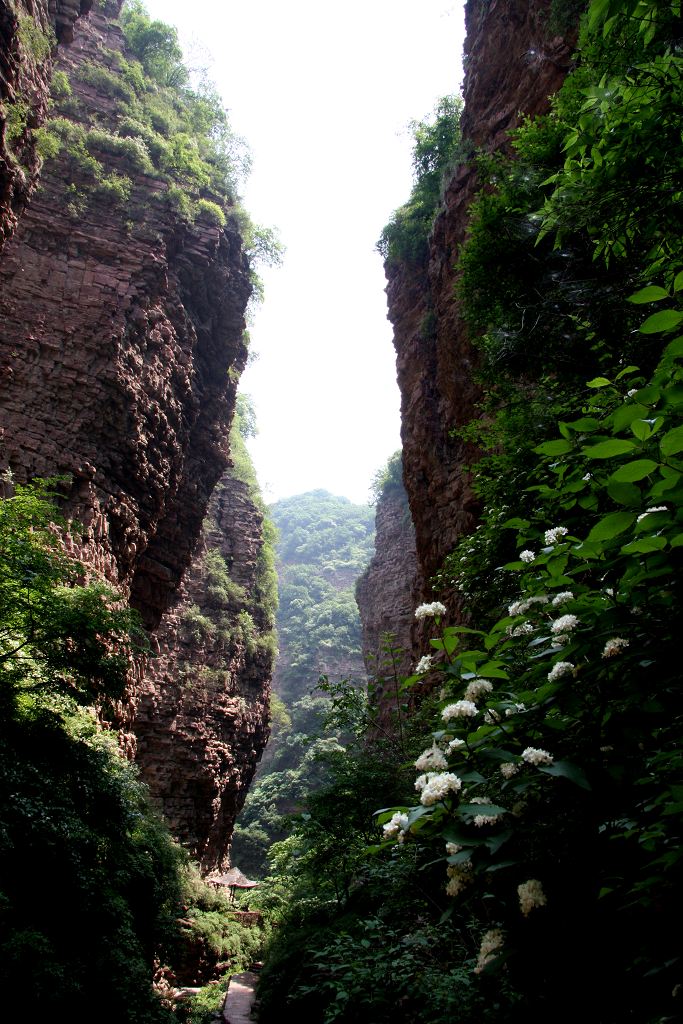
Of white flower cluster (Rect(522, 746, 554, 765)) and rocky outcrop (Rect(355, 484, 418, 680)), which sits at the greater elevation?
rocky outcrop (Rect(355, 484, 418, 680))

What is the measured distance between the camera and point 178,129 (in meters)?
18.1

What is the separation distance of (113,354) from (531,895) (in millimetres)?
13946

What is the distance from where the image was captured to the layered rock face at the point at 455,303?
9344 mm

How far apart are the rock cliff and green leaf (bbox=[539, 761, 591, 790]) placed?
10713mm

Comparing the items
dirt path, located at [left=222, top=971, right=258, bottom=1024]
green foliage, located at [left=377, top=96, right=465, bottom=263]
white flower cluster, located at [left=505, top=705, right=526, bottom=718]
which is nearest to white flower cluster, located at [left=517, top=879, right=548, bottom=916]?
white flower cluster, located at [left=505, top=705, right=526, bottom=718]

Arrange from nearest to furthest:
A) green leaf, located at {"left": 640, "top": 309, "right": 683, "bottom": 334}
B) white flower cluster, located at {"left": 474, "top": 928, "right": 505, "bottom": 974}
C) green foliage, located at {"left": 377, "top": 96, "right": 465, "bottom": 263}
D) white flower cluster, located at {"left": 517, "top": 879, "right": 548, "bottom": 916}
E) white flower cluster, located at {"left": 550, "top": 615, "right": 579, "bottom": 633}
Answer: green leaf, located at {"left": 640, "top": 309, "right": 683, "bottom": 334} < white flower cluster, located at {"left": 517, "top": 879, "right": 548, "bottom": 916} < white flower cluster, located at {"left": 474, "top": 928, "right": 505, "bottom": 974} < white flower cluster, located at {"left": 550, "top": 615, "right": 579, "bottom": 633} < green foliage, located at {"left": 377, "top": 96, "right": 465, "bottom": 263}

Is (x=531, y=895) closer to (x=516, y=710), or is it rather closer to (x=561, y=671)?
(x=516, y=710)

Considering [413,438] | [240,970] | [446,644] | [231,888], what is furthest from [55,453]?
[231,888]

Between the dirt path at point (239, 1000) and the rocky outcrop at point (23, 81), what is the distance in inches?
538

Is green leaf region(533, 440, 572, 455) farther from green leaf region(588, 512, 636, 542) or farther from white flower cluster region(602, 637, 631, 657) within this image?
white flower cluster region(602, 637, 631, 657)

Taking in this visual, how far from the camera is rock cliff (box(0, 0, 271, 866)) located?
1243cm

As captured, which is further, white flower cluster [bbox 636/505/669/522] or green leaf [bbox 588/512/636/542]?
white flower cluster [bbox 636/505/669/522]

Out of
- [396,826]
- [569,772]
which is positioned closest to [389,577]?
[396,826]

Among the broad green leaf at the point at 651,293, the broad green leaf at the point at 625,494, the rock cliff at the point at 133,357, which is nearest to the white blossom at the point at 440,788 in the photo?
the broad green leaf at the point at 625,494
